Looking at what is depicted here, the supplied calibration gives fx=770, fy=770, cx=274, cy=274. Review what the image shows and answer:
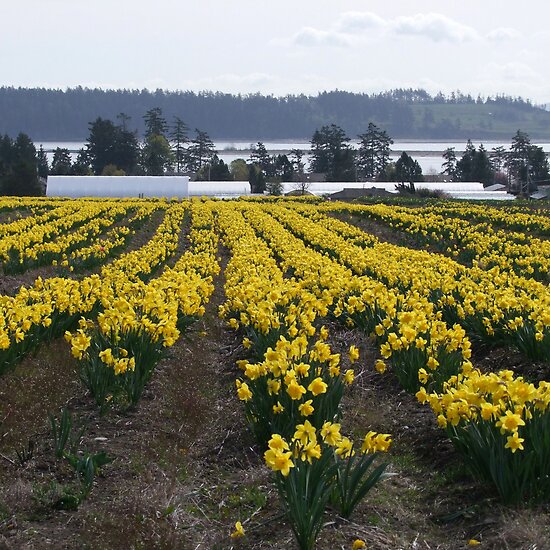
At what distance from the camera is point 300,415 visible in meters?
5.57

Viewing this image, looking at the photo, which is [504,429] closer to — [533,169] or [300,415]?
[300,415]

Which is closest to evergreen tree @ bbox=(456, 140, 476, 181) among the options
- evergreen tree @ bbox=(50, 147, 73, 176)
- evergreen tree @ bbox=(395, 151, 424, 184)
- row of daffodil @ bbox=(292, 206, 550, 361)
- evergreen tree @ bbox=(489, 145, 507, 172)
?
evergreen tree @ bbox=(395, 151, 424, 184)

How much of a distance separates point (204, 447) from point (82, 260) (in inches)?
430

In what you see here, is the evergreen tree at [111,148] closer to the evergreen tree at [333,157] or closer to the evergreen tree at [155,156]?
the evergreen tree at [155,156]

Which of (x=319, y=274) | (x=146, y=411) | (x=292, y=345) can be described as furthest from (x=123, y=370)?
(x=319, y=274)

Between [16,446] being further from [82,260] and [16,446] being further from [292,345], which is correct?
[82,260]

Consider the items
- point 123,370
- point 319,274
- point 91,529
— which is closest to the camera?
point 91,529

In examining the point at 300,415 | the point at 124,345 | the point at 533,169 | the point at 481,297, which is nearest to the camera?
the point at 300,415

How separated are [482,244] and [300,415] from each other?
48.0 feet

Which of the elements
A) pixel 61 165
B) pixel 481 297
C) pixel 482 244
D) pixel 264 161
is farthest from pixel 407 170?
pixel 481 297

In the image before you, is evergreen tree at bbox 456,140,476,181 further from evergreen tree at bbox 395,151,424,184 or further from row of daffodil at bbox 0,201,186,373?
A: row of daffodil at bbox 0,201,186,373

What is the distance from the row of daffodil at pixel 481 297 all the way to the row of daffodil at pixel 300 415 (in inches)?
74.2

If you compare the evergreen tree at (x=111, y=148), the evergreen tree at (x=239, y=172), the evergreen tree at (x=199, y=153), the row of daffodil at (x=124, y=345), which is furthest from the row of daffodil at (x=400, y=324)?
the evergreen tree at (x=199, y=153)

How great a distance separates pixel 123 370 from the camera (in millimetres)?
6512
